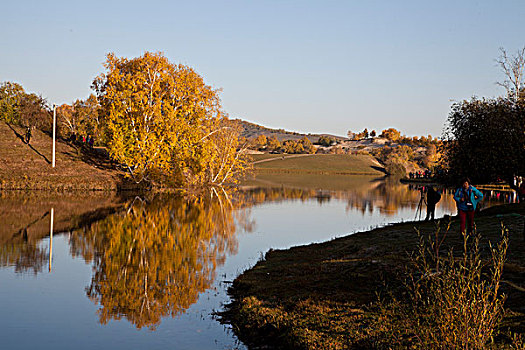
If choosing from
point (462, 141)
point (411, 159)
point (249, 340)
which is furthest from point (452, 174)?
point (411, 159)

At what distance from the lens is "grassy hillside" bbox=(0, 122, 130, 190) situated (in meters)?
46.7

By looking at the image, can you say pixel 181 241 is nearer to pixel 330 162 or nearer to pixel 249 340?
pixel 249 340

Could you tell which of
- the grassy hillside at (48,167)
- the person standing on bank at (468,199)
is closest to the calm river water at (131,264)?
the person standing on bank at (468,199)

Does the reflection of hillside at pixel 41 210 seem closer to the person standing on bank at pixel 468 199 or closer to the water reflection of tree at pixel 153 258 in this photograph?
the water reflection of tree at pixel 153 258

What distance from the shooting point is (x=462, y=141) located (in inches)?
1293

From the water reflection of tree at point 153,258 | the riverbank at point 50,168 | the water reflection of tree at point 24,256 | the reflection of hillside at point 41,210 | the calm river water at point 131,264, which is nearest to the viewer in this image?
the calm river water at point 131,264

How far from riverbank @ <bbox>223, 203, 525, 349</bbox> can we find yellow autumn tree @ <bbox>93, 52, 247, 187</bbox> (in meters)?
34.3

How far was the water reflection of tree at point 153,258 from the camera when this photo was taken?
12148mm

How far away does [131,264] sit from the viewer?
1642cm

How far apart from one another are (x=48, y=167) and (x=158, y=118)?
42.8 ft

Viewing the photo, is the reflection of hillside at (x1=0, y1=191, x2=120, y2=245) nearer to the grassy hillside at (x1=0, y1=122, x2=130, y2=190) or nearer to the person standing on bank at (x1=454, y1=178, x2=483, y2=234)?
the grassy hillside at (x1=0, y1=122, x2=130, y2=190)

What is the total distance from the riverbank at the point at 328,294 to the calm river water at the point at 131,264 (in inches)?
27.1

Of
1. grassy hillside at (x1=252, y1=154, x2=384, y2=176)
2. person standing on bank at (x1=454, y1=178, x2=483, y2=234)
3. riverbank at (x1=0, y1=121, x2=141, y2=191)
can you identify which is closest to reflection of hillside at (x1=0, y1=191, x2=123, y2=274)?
riverbank at (x1=0, y1=121, x2=141, y2=191)

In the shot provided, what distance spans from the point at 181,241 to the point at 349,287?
36.8 ft
